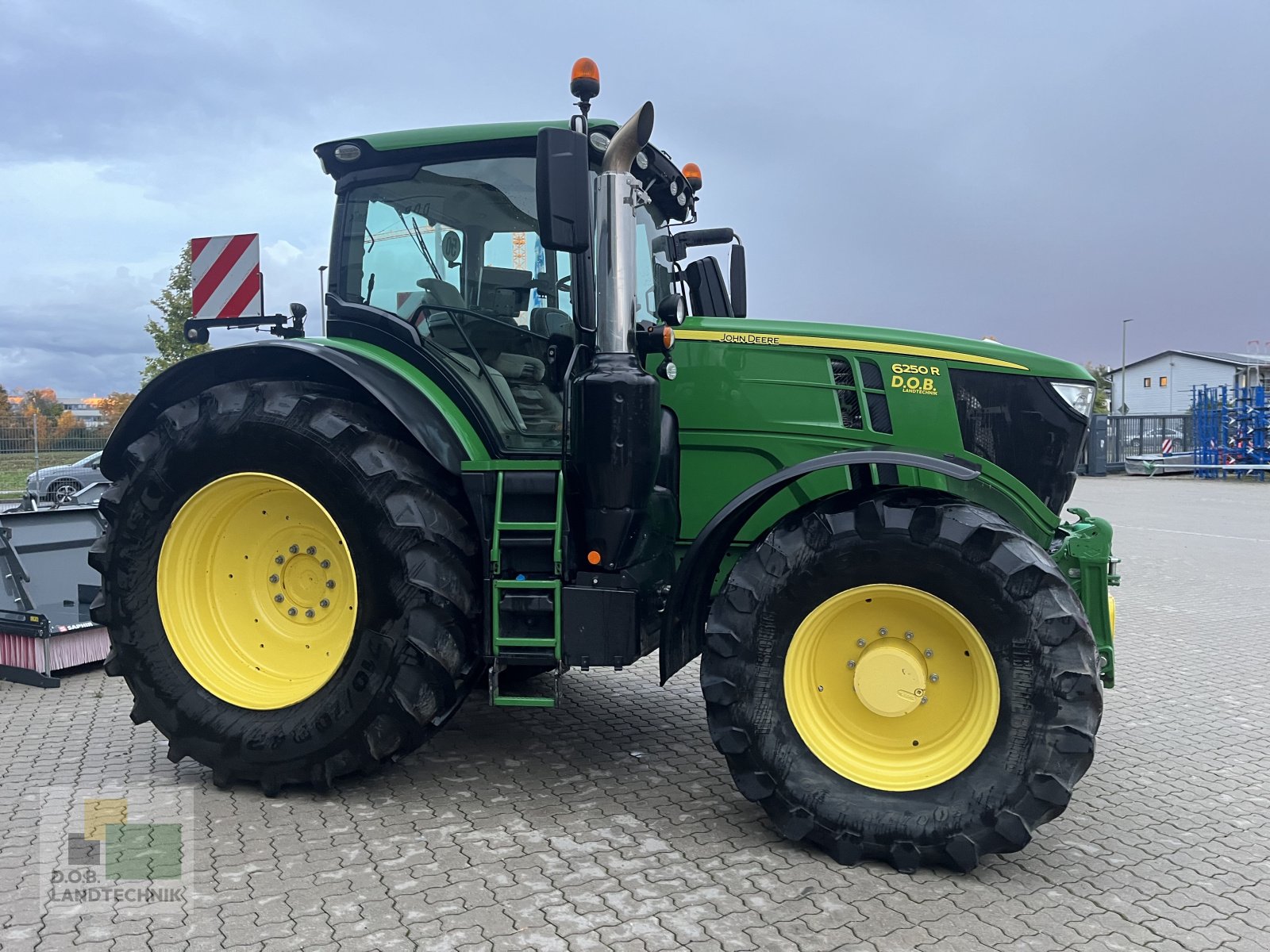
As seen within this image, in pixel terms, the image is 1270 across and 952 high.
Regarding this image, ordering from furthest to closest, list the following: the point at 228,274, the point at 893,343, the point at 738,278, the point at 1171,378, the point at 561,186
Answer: the point at 1171,378, the point at 228,274, the point at 738,278, the point at 893,343, the point at 561,186

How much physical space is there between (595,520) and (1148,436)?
30531 millimetres

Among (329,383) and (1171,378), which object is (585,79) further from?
(1171,378)

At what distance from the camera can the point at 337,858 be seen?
3428 mm

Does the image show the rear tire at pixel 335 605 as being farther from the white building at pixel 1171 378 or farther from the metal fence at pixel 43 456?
the white building at pixel 1171 378

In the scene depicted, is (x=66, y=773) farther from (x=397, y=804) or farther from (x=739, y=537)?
(x=739, y=537)

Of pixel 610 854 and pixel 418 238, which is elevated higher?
pixel 418 238

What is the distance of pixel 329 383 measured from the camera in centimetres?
416

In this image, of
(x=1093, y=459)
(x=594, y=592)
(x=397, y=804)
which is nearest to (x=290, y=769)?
(x=397, y=804)

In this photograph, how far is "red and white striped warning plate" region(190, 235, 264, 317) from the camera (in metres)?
7.28

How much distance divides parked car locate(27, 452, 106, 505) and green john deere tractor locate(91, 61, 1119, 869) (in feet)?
50.6

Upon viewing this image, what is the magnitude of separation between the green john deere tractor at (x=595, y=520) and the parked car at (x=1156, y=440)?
94.3 ft

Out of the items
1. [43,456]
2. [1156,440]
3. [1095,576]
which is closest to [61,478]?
[43,456]

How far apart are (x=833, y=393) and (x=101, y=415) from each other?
21.8 m

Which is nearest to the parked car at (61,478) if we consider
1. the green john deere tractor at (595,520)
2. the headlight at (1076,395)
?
the green john deere tractor at (595,520)
